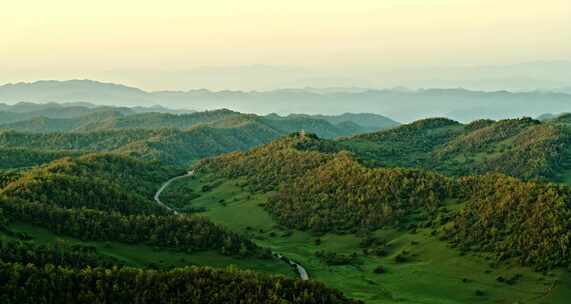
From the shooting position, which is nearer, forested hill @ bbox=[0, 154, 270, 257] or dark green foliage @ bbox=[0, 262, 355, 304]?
dark green foliage @ bbox=[0, 262, 355, 304]

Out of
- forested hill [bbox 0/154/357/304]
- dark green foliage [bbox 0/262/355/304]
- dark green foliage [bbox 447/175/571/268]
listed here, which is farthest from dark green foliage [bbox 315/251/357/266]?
dark green foliage [bbox 0/262/355/304]

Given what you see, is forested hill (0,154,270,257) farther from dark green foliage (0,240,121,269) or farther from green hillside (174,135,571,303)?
green hillside (174,135,571,303)

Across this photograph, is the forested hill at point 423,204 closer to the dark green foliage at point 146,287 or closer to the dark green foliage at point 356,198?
the dark green foliage at point 356,198

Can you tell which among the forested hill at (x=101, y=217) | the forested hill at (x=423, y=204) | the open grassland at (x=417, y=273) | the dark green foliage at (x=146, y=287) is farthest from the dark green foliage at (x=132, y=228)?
the forested hill at (x=423, y=204)

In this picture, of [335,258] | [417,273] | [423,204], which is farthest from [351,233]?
[417,273]

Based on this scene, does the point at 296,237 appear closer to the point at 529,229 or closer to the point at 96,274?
the point at 529,229
